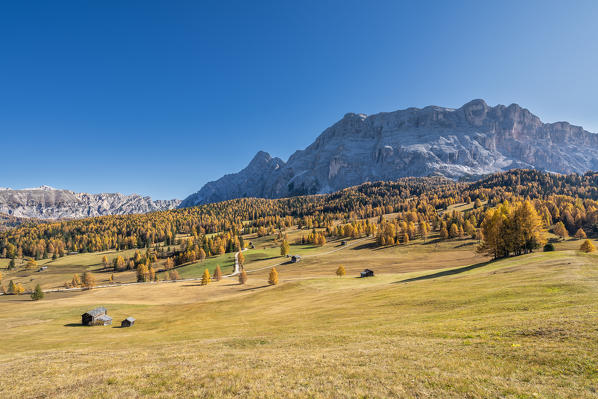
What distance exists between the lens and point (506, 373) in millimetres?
13219

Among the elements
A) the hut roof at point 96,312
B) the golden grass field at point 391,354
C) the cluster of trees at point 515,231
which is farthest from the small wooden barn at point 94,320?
the cluster of trees at point 515,231

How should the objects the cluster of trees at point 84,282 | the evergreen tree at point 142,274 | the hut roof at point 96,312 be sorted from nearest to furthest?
the hut roof at point 96,312 < the cluster of trees at point 84,282 < the evergreen tree at point 142,274

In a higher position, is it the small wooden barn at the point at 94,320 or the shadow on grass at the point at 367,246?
the small wooden barn at the point at 94,320

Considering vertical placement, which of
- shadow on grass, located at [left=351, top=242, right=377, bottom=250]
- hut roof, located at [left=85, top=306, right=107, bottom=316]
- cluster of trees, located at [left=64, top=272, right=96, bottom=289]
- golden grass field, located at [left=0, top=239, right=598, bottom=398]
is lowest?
shadow on grass, located at [left=351, top=242, right=377, bottom=250]

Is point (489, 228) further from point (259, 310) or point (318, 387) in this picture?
point (318, 387)

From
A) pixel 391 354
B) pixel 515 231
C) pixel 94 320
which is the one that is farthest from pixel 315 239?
pixel 391 354

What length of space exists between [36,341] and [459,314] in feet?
208

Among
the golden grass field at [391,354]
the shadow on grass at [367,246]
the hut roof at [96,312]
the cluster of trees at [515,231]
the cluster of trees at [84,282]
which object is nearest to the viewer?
the golden grass field at [391,354]

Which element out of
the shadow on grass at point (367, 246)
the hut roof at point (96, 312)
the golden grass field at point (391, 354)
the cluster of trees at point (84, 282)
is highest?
the golden grass field at point (391, 354)

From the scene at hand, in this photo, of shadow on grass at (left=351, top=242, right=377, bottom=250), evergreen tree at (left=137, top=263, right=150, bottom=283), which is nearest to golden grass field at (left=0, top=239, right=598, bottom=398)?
evergreen tree at (left=137, top=263, right=150, bottom=283)

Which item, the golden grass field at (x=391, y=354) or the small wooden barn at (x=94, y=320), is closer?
the golden grass field at (x=391, y=354)

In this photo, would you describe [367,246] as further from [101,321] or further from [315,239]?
[101,321]

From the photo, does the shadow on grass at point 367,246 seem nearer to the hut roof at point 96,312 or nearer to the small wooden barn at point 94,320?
the hut roof at point 96,312

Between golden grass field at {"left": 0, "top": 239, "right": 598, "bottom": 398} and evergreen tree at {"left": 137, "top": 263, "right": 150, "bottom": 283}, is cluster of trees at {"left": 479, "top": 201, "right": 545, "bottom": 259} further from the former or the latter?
evergreen tree at {"left": 137, "top": 263, "right": 150, "bottom": 283}
